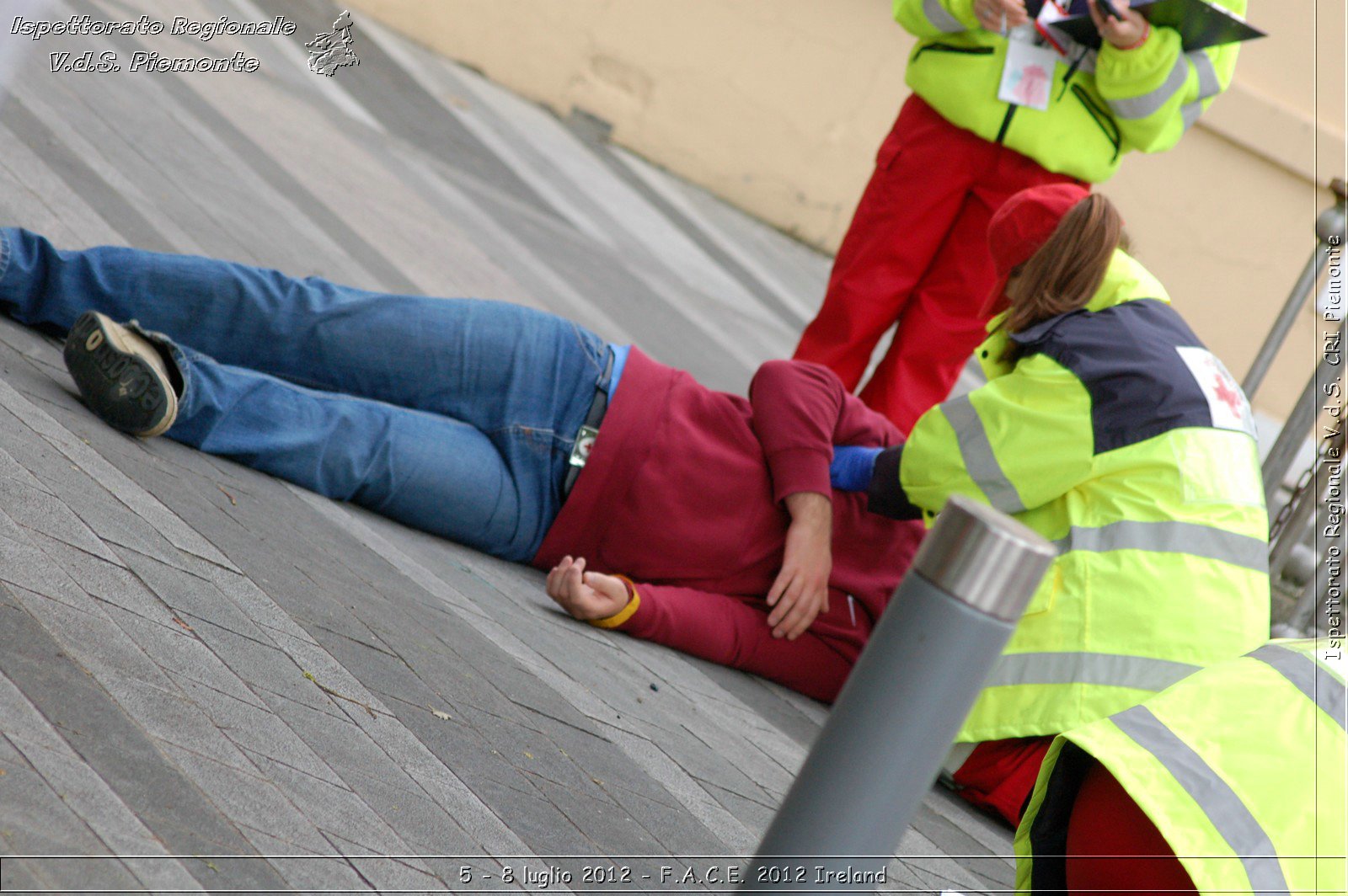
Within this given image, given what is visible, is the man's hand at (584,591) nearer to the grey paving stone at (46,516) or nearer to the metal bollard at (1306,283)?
the grey paving stone at (46,516)

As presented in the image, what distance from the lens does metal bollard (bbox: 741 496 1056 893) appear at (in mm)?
1409

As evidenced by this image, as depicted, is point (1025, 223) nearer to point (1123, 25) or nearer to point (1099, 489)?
point (1099, 489)

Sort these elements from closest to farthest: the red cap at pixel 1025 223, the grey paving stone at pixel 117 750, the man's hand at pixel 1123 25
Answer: the grey paving stone at pixel 117 750 → the red cap at pixel 1025 223 → the man's hand at pixel 1123 25

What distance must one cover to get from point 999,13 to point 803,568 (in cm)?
199

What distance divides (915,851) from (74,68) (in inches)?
154

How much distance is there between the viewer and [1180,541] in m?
2.88

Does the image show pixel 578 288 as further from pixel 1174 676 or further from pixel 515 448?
pixel 1174 676

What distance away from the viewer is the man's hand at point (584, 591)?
2903 millimetres

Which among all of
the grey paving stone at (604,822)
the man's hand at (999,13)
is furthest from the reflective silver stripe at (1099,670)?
the man's hand at (999,13)

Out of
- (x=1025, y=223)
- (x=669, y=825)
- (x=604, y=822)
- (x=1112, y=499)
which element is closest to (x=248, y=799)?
(x=604, y=822)

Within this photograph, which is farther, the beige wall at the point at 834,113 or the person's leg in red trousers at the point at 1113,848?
the beige wall at the point at 834,113

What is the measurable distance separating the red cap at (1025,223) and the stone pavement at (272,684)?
109 cm

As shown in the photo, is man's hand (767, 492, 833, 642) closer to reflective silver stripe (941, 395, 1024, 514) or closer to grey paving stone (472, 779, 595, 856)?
reflective silver stripe (941, 395, 1024, 514)

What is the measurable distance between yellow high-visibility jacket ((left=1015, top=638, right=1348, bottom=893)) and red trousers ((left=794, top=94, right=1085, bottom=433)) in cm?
289
